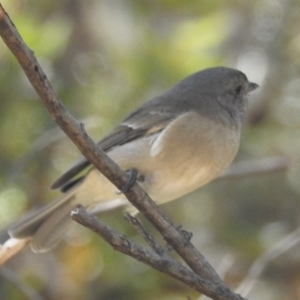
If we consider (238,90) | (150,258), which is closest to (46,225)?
(238,90)

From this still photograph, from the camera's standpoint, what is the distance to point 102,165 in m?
2.83

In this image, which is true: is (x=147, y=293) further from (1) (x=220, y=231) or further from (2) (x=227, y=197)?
(2) (x=227, y=197)

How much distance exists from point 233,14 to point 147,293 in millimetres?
2521

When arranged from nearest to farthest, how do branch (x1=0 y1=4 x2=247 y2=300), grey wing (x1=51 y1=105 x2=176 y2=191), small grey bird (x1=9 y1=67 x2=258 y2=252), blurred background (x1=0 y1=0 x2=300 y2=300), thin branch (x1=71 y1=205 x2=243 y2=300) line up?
branch (x1=0 y1=4 x2=247 y2=300) → thin branch (x1=71 y1=205 x2=243 y2=300) → small grey bird (x1=9 y1=67 x2=258 y2=252) → grey wing (x1=51 y1=105 x2=176 y2=191) → blurred background (x1=0 y1=0 x2=300 y2=300)

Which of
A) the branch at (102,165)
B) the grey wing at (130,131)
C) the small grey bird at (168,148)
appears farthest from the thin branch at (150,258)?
the grey wing at (130,131)

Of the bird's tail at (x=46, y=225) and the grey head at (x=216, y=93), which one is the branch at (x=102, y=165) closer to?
the bird's tail at (x=46, y=225)

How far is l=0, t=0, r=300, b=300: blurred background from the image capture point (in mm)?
5023

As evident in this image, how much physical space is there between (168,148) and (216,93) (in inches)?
32.1

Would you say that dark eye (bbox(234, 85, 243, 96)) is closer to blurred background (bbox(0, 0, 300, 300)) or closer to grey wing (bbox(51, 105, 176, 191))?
blurred background (bbox(0, 0, 300, 300))

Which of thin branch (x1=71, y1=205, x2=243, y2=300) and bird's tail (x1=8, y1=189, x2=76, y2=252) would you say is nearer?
thin branch (x1=71, y1=205, x2=243, y2=300)

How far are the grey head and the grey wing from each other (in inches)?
6.3

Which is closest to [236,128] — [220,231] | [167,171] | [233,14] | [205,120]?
[205,120]

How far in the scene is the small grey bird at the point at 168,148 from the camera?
429cm

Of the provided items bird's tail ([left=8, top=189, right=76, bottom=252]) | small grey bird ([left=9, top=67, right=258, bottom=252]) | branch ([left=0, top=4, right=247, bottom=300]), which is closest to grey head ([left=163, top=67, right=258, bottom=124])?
small grey bird ([left=9, top=67, right=258, bottom=252])
